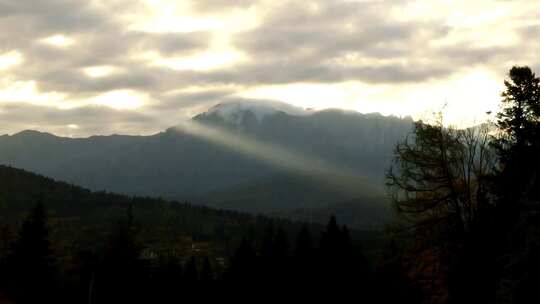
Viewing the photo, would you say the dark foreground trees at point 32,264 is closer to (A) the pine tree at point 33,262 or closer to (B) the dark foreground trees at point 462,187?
(A) the pine tree at point 33,262

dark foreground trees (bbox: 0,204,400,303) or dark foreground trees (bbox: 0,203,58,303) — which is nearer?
dark foreground trees (bbox: 0,204,400,303)

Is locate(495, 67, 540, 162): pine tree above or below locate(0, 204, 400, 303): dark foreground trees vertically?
above

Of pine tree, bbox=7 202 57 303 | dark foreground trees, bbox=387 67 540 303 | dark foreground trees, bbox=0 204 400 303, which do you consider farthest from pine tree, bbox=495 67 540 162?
pine tree, bbox=7 202 57 303

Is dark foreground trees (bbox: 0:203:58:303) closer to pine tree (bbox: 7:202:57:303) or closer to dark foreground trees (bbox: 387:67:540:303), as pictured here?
pine tree (bbox: 7:202:57:303)

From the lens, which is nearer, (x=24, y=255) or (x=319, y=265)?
(x=319, y=265)

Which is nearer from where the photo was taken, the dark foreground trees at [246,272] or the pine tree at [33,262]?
the dark foreground trees at [246,272]

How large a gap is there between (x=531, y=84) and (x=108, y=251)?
1650 inches

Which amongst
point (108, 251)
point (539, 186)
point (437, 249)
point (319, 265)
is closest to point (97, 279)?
point (108, 251)

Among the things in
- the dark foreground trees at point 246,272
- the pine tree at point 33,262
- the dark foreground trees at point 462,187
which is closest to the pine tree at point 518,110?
the dark foreground trees at point 462,187

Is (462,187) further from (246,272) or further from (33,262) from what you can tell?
(33,262)

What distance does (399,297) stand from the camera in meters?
45.1

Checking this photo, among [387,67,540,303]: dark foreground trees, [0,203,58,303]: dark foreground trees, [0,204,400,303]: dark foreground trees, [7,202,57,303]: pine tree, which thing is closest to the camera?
[387,67,540,303]: dark foreground trees

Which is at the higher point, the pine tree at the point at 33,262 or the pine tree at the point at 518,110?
the pine tree at the point at 518,110

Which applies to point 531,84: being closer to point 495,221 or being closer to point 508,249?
point 495,221
